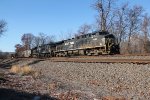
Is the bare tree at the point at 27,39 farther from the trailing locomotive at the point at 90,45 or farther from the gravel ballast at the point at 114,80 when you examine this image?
the gravel ballast at the point at 114,80

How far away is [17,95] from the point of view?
37.1ft

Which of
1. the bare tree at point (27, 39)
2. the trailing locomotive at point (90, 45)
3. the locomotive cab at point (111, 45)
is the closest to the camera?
the locomotive cab at point (111, 45)

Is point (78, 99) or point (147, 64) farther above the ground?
point (147, 64)

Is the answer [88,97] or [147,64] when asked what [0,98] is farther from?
[147,64]

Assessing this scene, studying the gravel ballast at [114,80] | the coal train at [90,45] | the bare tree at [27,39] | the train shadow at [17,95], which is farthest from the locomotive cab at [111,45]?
the bare tree at [27,39]

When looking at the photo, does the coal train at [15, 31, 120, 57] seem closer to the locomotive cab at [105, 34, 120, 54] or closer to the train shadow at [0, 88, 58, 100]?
the locomotive cab at [105, 34, 120, 54]

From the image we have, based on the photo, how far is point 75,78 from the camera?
55.3ft

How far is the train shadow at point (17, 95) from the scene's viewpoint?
1083cm

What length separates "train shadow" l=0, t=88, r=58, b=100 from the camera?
1083cm

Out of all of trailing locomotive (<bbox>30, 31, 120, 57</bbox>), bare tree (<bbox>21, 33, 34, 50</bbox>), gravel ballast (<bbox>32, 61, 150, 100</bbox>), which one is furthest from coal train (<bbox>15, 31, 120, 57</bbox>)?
bare tree (<bbox>21, 33, 34, 50</bbox>)

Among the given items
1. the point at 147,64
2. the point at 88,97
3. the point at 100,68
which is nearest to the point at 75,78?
the point at 100,68

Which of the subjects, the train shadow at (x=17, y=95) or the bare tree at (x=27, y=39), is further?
the bare tree at (x=27, y=39)

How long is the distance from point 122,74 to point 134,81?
1.75m

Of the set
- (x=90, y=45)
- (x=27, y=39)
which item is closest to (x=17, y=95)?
(x=90, y=45)
